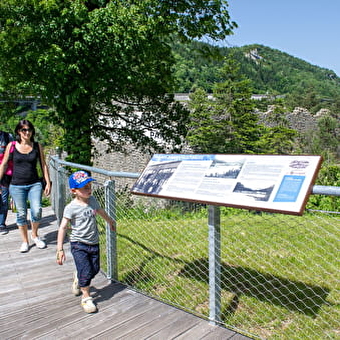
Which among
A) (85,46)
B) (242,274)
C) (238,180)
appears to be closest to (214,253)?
(238,180)

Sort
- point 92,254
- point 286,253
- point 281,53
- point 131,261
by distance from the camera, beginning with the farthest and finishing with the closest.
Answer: point 281,53, point 286,253, point 131,261, point 92,254

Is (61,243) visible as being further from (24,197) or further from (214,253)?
(24,197)

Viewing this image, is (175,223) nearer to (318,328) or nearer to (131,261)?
(131,261)

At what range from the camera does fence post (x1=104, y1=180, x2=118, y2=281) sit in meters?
3.34

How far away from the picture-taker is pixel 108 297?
3.11m

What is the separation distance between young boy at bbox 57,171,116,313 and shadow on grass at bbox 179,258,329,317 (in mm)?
1108

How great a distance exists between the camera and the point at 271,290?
11.2 ft

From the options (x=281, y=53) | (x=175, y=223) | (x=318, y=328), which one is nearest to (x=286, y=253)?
(x=318, y=328)

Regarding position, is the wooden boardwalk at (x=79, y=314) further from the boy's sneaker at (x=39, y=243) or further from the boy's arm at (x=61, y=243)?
the boy's sneaker at (x=39, y=243)

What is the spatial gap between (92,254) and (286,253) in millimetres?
2542

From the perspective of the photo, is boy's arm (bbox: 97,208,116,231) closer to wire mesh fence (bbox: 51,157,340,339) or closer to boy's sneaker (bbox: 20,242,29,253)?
wire mesh fence (bbox: 51,157,340,339)

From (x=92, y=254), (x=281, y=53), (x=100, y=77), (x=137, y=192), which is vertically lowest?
(x=92, y=254)

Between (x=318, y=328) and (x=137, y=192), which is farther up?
(x=137, y=192)

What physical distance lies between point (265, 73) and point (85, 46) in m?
65.2
